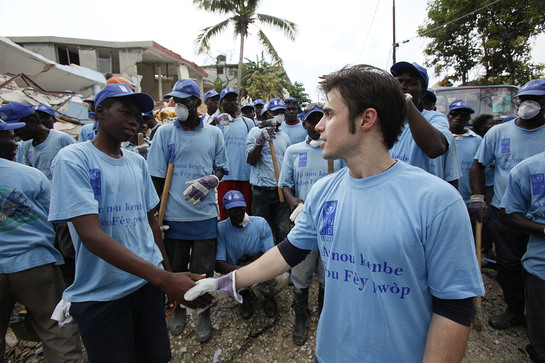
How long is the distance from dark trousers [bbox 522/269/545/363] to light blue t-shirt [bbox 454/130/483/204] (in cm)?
213

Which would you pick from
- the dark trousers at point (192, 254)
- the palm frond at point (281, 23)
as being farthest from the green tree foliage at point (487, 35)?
the dark trousers at point (192, 254)

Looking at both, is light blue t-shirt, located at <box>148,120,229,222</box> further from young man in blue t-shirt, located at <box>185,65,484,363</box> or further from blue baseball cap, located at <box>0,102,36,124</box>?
young man in blue t-shirt, located at <box>185,65,484,363</box>

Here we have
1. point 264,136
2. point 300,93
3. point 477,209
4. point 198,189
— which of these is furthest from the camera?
point 300,93

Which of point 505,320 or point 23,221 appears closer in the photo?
point 23,221

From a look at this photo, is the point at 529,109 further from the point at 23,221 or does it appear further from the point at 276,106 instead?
the point at 23,221

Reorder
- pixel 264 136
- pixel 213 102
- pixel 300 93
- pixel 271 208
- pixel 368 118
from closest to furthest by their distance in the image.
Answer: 1. pixel 368 118
2. pixel 264 136
3. pixel 271 208
4. pixel 213 102
5. pixel 300 93

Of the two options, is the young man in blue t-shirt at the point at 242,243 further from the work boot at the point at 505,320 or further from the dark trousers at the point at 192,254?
the work boot at the point at 505,320

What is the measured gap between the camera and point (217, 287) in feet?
5.21

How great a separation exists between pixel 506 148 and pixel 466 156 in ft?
3.36

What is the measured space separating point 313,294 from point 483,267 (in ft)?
9.13

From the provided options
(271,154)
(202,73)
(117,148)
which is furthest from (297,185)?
(202,73)

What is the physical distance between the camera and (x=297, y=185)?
10.9 feet

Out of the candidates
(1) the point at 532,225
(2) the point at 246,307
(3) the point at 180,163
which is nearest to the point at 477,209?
(1) the point at 532,225

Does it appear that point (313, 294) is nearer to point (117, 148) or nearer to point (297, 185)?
point (297, 185)
